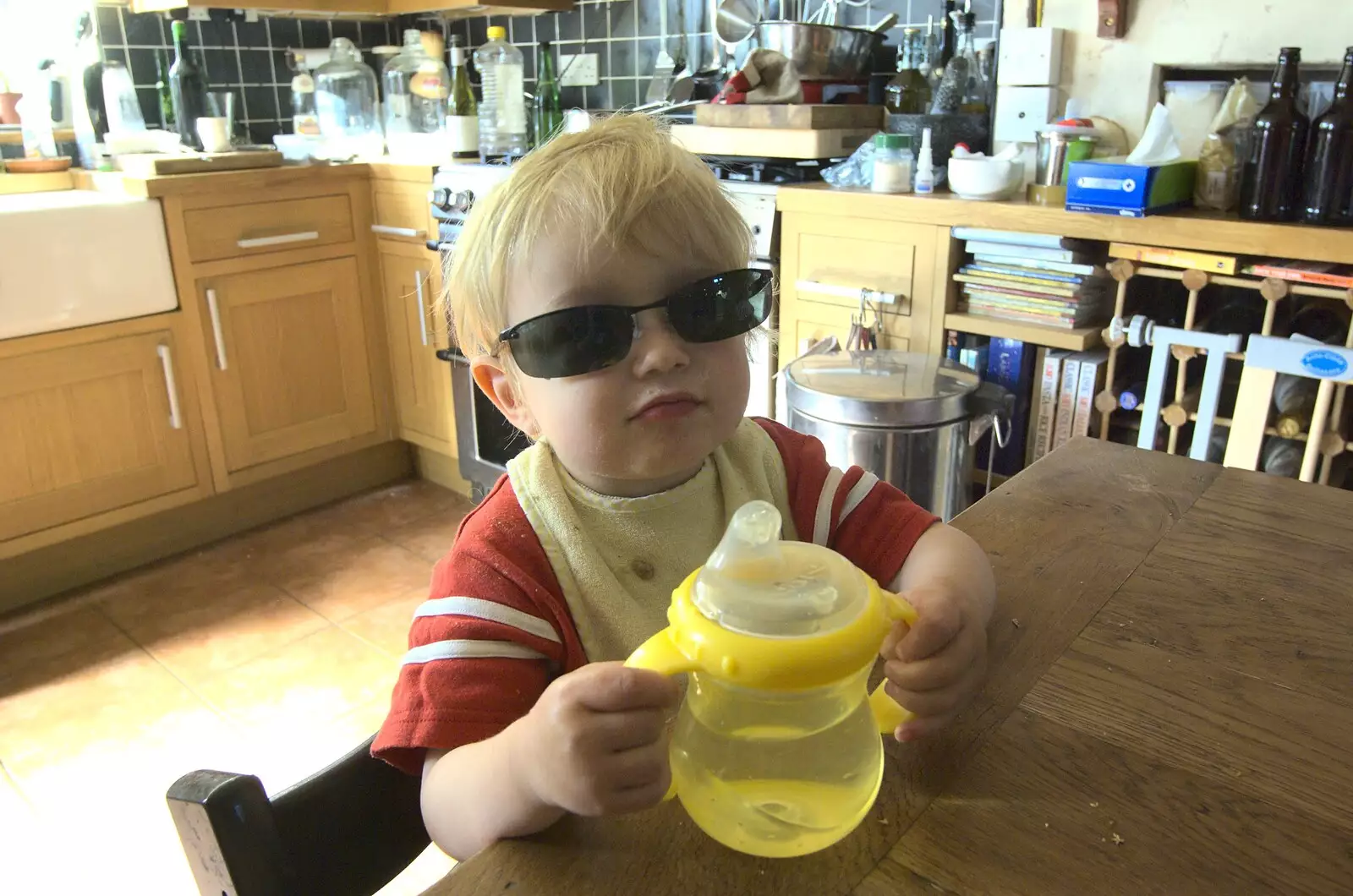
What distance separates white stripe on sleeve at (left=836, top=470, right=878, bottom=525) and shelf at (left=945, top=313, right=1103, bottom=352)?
3.74ft

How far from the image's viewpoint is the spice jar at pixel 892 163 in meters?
2.03

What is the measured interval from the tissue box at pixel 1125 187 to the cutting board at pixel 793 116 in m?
0.59

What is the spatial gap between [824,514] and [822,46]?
5.66 ft

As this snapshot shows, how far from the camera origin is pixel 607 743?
48 cm

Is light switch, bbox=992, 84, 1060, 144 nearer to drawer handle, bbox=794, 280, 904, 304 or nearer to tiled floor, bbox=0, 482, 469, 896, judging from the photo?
drawer handle, bbox=794, 280, 904, 304

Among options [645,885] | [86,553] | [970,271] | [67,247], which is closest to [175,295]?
[67,247]

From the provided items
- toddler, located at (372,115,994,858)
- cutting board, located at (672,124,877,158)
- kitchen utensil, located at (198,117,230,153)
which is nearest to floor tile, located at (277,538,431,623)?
kitchen utensil, located at (198,117,230,153)

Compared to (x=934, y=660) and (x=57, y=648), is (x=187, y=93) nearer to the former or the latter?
(x=57, y=648)

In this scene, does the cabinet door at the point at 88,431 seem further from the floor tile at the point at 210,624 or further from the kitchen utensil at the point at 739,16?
the kitchen utensil at the point at 739,16

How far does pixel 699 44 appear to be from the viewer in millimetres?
2756

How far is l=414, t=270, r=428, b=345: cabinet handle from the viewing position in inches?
111

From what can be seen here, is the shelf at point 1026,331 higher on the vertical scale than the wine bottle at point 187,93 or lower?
lower

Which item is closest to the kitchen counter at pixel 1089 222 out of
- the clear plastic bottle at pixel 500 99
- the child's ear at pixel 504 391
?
the clear plastic bottle at pixel 500 99

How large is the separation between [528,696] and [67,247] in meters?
2.17
